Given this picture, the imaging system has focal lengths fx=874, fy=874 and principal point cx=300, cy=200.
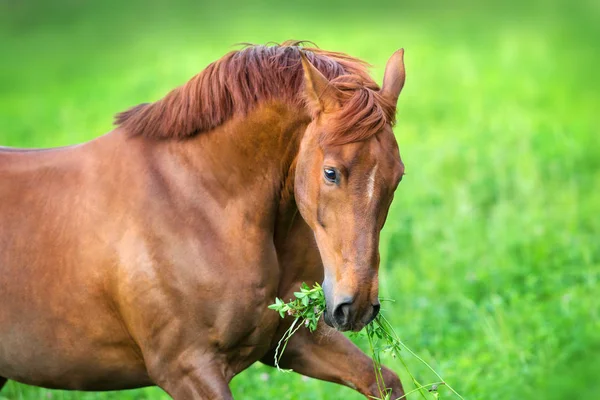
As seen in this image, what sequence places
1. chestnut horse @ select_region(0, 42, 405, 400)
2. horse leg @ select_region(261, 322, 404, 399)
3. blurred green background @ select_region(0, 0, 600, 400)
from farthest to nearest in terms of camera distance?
blurred green background @ select_region(0, 0, 600, 400), horse leg @ select_region(261, 322, 404, 399), chestnut horse @ select_region(0, 42, 405, 400)

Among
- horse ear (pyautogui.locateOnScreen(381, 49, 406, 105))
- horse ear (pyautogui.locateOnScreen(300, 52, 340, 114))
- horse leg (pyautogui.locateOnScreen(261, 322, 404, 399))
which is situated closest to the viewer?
horse ear (pyautogui.locateOnScreen(300, 52, 340, 114))

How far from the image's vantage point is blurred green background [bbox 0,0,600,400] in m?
5.15

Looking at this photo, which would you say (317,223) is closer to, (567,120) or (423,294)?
(423,294)

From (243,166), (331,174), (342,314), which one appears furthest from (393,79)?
(342,314)

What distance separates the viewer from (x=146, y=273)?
146 inches

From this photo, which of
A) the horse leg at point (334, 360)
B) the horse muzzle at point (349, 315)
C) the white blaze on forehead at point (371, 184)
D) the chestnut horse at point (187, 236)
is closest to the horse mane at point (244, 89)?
the chestnut horse at point (187, 236)

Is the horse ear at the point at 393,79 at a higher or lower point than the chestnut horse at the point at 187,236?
higher

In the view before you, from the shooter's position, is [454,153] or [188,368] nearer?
[188,368]

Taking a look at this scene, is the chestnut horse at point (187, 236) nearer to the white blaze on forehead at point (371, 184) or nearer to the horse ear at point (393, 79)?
the horse ear at point (393, 79)

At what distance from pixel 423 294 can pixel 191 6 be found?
39.9ft

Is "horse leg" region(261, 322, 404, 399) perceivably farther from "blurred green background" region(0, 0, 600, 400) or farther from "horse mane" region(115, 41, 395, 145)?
"horse mane" region(115, 41, 395, 145)

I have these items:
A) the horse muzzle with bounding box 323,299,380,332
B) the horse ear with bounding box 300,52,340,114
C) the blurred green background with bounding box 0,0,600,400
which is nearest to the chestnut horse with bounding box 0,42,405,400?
the horse ear with bounding box 300,52,340,114

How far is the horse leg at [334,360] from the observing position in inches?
158

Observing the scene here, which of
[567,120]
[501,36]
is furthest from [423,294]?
[501,36]
